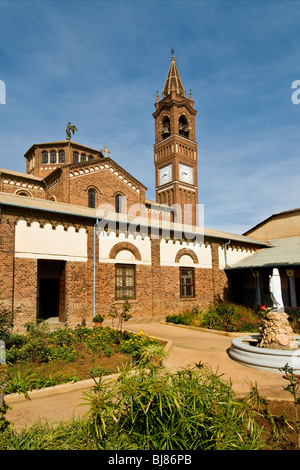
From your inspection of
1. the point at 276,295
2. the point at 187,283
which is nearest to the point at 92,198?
the point at 187,283

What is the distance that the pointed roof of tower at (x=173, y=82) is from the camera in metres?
38.0

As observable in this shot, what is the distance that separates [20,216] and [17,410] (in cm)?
947

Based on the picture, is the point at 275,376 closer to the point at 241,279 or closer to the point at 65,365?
the point at 65,365

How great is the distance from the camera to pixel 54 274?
1922cm

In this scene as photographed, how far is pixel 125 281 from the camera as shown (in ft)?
54.5

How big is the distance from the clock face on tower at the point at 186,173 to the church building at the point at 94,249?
610 cm

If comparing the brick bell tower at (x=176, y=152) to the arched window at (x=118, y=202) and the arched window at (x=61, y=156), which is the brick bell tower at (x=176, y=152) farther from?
the arched window at (x=61, y=156)

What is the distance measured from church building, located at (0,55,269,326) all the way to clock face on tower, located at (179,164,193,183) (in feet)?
20.0

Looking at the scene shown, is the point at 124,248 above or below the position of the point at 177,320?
above

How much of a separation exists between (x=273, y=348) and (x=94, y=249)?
977 centimetres

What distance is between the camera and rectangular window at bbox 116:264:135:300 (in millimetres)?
16281

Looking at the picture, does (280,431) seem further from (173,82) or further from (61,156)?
(173,82)

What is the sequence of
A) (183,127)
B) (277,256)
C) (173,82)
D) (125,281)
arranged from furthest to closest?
(173,82)
(183,127)
(277,256)
(125,281)
